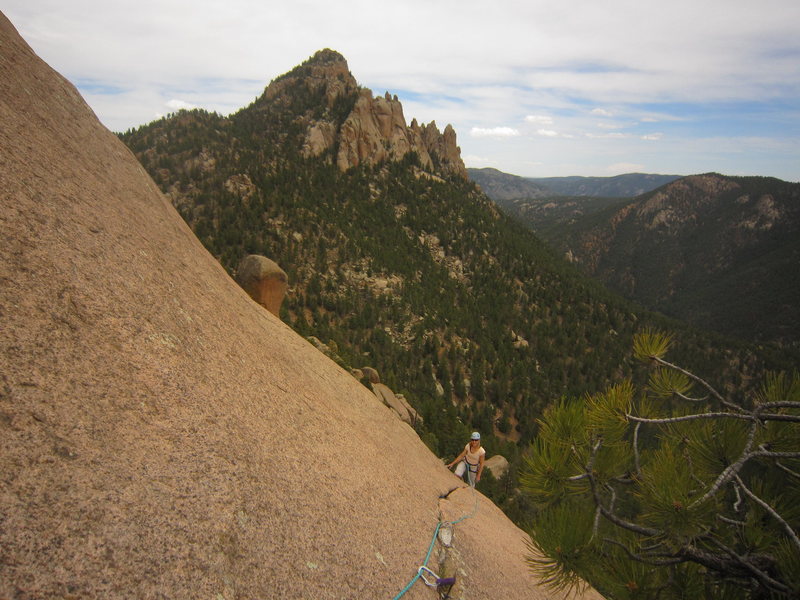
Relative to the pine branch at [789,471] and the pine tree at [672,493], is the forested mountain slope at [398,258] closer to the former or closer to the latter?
the pine tree at [672,493]

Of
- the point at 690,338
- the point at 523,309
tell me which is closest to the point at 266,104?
the point at 523,309

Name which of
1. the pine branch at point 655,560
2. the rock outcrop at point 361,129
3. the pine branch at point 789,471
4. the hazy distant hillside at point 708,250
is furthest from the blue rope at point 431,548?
the hazy distant hillside at point 708,250

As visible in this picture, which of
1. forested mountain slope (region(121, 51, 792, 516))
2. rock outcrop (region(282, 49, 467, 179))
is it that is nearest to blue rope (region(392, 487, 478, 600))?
forested mountain slope (region(121, 51, 792, 516))

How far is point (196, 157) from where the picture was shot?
197 ft

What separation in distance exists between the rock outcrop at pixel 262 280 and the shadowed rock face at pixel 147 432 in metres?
8.43

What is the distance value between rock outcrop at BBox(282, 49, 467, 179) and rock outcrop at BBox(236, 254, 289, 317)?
186ft

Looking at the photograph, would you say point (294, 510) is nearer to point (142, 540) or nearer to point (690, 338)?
point (142, 540)

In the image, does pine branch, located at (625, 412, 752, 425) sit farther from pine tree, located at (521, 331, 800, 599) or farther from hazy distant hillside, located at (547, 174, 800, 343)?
hazy distant hillside, located at (547, 174, 800, 343)

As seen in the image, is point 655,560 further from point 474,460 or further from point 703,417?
point 474,460

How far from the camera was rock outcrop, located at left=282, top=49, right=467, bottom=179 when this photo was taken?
69562 millimetres

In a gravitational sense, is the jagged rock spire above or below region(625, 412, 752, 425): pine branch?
above

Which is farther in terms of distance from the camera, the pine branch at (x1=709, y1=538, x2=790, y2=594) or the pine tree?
the pine tree

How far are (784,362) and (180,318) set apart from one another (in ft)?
346

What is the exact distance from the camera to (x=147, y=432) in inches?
115
